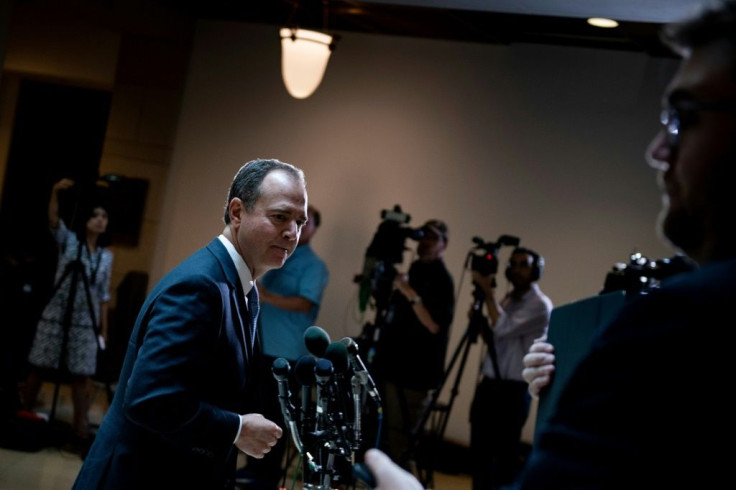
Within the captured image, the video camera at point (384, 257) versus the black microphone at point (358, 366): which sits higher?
the video camera at point (384, 257)

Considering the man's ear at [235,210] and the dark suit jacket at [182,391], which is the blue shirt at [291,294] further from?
the dark suit jacket at [182,391]

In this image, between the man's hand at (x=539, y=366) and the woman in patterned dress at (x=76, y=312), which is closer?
the man's hand at (x=539, y=366)

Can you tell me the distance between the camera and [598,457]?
2.50 ft

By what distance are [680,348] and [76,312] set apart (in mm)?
5327

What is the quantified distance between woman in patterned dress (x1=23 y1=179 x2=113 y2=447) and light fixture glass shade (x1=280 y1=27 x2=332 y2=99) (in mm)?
1431

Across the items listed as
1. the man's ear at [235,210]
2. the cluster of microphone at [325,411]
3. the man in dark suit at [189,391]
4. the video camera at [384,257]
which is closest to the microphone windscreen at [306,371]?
the cluster of microphone at [325,411]

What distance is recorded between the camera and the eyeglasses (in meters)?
0.81

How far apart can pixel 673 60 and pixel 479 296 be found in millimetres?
2256

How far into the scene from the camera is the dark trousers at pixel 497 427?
5137mm

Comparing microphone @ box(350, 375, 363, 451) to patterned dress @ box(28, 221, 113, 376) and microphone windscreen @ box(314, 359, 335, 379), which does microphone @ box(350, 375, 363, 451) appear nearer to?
microphone windscreen @ box(314, 359, 335, 379)

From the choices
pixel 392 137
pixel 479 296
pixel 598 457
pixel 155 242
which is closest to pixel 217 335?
pixel 598 457

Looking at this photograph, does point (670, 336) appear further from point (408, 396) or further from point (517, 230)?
point (517, 230)

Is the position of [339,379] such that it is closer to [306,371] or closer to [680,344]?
[306,371]

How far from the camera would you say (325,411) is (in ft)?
6.96
